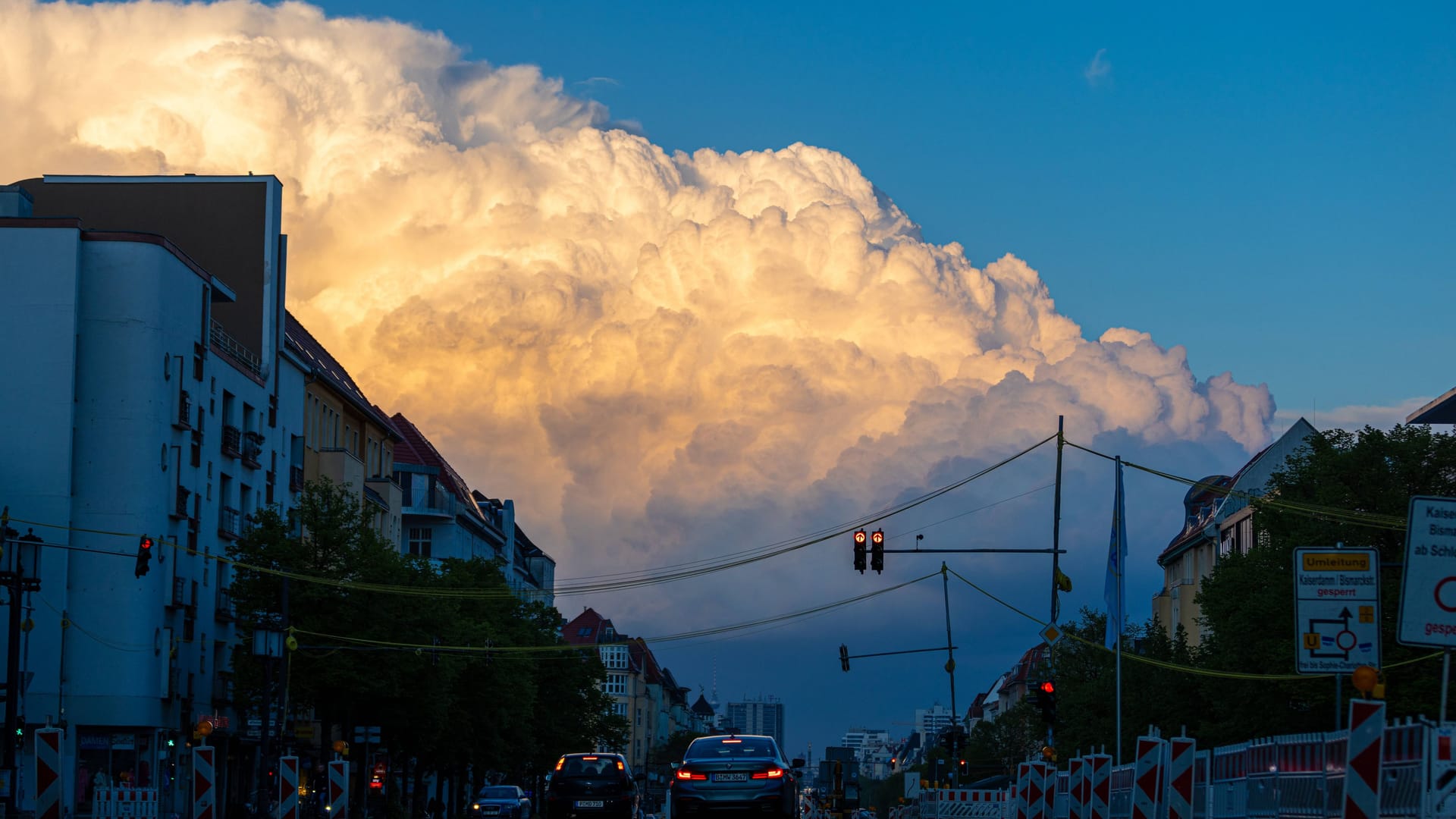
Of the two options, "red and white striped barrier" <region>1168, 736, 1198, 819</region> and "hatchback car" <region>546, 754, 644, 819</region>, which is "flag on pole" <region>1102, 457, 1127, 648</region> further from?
"red and white striped barrier" <region>1168, 736, 1198, 819</region>

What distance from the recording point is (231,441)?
66.0m

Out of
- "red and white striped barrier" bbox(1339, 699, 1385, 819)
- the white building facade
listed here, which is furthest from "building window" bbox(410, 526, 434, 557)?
"red and white striped barrier" bbox(1339, 699, 1385, 819)

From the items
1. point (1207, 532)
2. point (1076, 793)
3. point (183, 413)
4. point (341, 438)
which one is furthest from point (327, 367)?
point (1076, 793)

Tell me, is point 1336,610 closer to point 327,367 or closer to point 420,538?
point 327,367

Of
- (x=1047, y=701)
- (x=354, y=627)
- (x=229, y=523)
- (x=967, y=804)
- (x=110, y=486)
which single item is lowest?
(x=967, y=804)

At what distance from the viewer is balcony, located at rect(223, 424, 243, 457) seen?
216ft

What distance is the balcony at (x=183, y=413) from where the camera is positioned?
59875mm

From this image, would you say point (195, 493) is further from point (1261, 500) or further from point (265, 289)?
point (1261, 500)

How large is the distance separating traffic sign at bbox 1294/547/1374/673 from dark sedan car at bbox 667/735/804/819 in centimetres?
996

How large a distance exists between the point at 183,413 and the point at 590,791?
30.8 meters

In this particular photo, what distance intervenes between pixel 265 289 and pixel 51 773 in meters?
53.1

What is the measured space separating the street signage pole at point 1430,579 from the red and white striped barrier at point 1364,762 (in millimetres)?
534

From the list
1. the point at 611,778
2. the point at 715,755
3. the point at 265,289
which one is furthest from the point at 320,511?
the point at 715,755

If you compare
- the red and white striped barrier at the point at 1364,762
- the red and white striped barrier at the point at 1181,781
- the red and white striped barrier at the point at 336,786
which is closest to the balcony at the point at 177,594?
the red and white striped barrier at the point at 336,786
